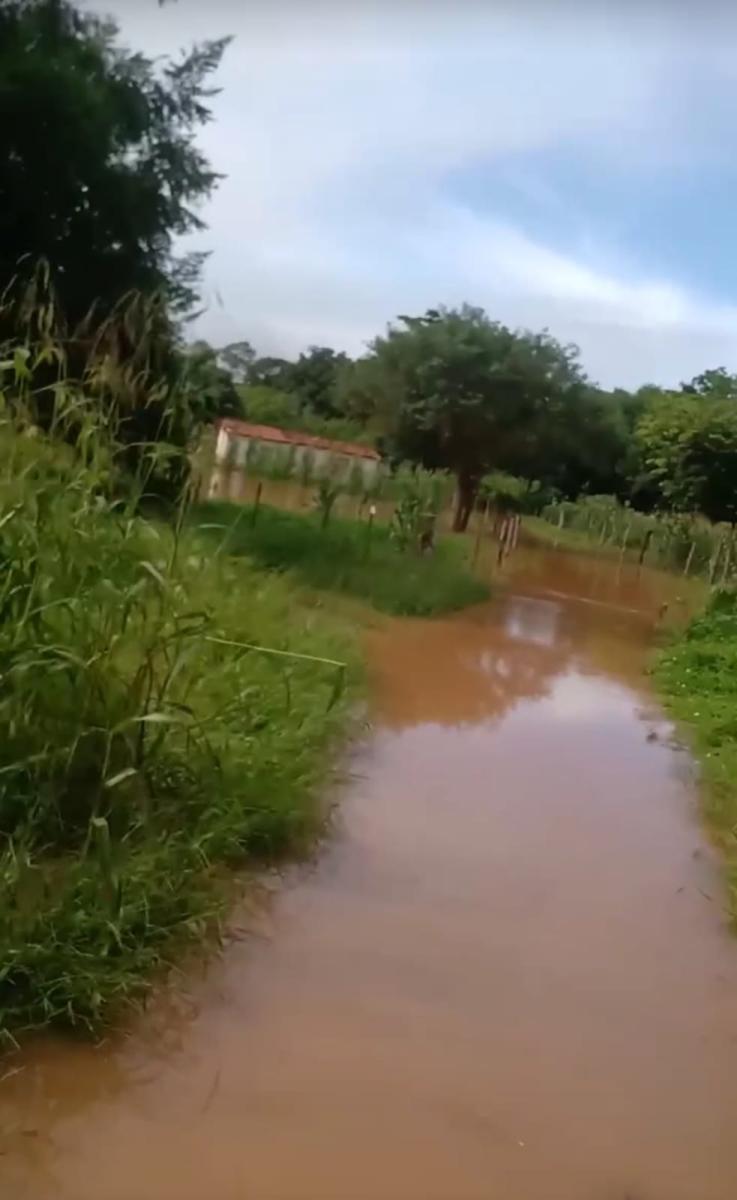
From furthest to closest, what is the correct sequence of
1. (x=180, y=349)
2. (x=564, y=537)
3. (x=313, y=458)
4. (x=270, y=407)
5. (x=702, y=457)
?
(x=564, y=537) → (x=270, y=407) → (x=702, y=457) → (x=313, y=458) → (x=180, y=349)

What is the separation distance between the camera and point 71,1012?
2.43 metres

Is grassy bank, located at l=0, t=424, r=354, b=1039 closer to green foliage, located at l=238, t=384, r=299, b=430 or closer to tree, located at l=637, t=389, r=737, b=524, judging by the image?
tree, located at l=637, t=389, r=737, b=524

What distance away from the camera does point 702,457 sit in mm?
13531

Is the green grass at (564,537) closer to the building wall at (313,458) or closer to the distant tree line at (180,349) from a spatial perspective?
the distant tree line at (180,349)

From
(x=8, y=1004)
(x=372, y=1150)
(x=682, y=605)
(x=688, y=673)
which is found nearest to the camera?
(x=372, y=1150)

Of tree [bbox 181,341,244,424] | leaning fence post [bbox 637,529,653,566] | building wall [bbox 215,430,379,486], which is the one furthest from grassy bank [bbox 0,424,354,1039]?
leaning fence post [bbox 637,529,653,566]

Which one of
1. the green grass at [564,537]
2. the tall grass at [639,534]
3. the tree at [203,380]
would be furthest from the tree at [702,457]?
the tree at [203,380]

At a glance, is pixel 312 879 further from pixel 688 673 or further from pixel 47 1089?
pixel 688 673

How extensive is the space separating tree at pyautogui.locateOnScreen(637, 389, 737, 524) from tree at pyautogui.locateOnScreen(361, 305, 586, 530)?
1.84 metres

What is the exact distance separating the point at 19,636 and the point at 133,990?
861 mm

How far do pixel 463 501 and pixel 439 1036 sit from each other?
44.5 feet

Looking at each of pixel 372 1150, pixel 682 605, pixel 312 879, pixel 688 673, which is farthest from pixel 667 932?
pixel 682 605

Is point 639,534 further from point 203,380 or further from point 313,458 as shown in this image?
point 203,380

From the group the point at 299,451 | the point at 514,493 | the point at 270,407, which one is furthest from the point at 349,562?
the point at 514,493
